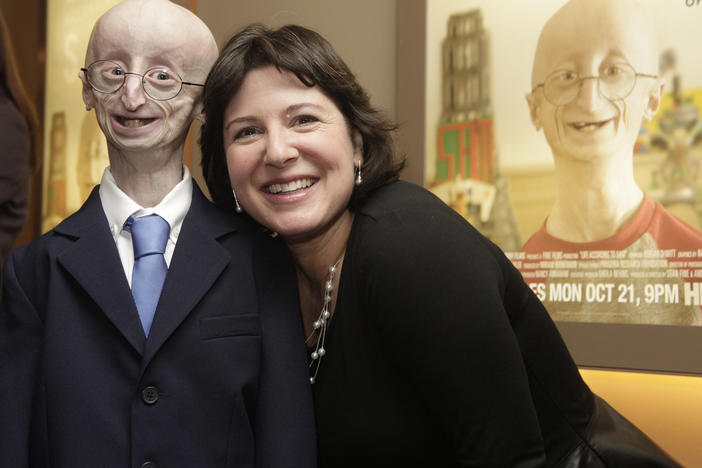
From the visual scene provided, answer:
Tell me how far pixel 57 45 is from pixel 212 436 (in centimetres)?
251

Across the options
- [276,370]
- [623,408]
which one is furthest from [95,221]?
[623,408]

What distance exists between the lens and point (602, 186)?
6.00ft

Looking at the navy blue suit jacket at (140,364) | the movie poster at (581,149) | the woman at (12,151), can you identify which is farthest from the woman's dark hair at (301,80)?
the movie poster at (581,149)

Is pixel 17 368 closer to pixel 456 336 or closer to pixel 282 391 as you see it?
pixel 282 391

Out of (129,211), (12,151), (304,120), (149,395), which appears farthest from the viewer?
(12,151)

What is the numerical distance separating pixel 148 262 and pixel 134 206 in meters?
0.10

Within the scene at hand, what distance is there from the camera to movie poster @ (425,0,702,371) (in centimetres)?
169

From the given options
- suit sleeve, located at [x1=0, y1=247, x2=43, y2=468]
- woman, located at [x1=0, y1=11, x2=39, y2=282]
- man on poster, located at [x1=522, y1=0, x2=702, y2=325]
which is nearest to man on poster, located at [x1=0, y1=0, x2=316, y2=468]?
suit sleeve, located at [x1=0, y1=247, x2=43, y2=468]

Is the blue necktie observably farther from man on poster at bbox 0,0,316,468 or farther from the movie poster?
the movie poster

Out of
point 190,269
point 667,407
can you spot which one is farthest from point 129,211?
point 667,407

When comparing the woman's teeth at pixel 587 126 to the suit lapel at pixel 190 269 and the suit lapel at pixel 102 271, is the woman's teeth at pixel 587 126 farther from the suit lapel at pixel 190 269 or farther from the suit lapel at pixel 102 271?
the suit lapel at pixel 102 271

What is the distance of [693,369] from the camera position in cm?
167

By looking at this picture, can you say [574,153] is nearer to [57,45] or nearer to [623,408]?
[623,408]

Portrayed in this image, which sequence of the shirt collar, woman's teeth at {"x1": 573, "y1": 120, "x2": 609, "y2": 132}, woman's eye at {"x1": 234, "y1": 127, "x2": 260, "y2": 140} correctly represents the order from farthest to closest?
woman's teeth at {"x1": 573, "y1": 120, "x2": 609, "y2": 132}, woman's eye at {"x1": 234, "y1": 127, "x2": 260, "y2": 140}, the shirt collar
